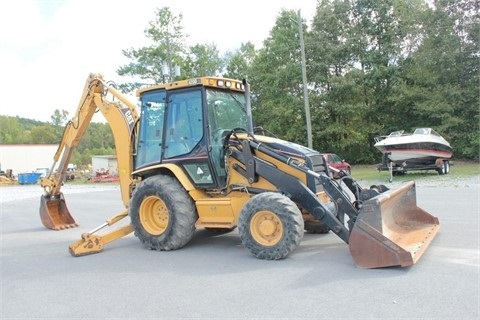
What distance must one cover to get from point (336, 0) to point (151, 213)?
98.3 feet

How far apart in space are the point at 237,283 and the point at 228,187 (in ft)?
6.90

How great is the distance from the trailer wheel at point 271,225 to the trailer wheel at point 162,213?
1176 mm

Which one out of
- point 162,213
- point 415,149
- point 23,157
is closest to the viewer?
point 162,213

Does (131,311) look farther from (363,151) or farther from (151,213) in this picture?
(363,151)

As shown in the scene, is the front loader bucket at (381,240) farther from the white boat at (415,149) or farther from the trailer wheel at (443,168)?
the trailer wheel at (443,168)

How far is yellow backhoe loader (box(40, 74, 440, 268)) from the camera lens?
19.8 feet

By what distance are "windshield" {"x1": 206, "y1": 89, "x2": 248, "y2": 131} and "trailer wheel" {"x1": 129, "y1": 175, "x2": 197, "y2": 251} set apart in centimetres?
124

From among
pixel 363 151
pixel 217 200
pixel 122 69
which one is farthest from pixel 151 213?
pixel 122 69

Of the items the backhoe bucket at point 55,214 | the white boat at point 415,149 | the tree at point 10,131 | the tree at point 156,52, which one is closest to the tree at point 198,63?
the tree at point 156,52

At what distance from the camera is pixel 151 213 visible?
743cm

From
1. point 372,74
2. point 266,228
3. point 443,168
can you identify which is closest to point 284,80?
point 372,74

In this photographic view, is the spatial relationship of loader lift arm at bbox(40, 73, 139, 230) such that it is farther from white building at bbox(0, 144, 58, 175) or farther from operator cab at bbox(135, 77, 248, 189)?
white building at bbox(0, 144, 58, 175)

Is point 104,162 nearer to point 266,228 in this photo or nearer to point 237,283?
point 266,228

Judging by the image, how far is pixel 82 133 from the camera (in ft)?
32.4
